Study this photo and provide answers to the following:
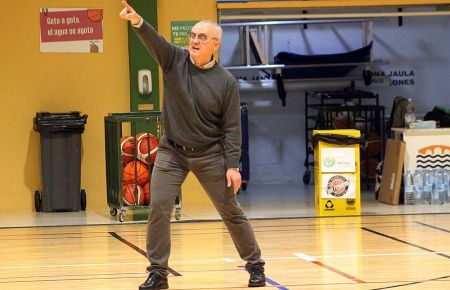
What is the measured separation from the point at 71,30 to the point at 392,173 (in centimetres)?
470

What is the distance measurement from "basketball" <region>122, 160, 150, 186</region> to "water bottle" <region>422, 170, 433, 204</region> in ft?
12.2

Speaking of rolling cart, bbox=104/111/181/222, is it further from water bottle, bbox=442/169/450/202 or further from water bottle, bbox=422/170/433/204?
water bottle, bbox=442/169/450/202

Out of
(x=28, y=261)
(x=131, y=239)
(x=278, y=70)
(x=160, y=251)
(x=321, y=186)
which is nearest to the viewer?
(x=160, y=251)

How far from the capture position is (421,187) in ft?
42.7

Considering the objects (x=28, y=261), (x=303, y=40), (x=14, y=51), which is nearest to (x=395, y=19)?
(x=303, y=40)

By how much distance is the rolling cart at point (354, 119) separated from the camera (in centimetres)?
1608

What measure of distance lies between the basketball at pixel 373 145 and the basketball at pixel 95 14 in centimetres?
513

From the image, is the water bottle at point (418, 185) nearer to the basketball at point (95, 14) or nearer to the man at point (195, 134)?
the basketball at point (95, 14)

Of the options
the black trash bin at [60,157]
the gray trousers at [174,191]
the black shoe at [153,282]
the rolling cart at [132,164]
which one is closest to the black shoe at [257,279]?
the gray trousers at [174,191]

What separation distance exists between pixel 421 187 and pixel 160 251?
6.80 m

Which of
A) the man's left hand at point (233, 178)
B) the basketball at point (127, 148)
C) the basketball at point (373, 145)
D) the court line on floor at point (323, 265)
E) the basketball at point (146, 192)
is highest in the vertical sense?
the man's left hand at point (233, 178)

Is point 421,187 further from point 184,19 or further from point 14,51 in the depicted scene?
point 14,51

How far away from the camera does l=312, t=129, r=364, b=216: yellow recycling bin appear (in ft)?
39.8

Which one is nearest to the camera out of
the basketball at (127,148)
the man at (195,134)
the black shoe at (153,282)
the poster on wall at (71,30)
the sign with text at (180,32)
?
the man at (195,134)
